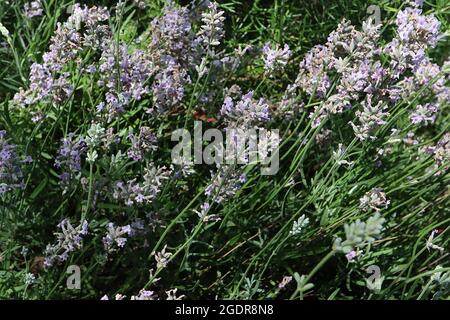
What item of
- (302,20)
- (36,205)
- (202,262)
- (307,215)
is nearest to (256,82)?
(302,20)

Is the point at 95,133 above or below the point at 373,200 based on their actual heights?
above

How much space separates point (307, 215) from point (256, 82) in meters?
0.67

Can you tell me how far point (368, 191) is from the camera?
232 cm

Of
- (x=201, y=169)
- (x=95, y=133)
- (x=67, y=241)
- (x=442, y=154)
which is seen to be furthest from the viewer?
(x=201, y=169)

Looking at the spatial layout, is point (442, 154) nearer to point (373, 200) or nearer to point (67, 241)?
point (373, 200)

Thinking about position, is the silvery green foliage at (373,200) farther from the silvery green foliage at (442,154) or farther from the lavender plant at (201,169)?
the silvery green foliage at (442,154)

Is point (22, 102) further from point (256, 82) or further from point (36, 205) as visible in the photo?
point (256, 82)

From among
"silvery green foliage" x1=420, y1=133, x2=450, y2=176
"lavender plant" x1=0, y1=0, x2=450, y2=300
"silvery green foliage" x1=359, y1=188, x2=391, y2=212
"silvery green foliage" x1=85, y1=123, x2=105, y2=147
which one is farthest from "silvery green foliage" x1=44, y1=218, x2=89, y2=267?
"silvery green foliage" x1=420, y1=133, x2=450, y2=176

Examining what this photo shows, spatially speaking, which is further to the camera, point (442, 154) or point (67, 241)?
point (442, 154)

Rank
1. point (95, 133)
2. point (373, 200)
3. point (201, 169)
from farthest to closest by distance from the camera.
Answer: point (201, 169) < point (373, 200) < point (95, 133)

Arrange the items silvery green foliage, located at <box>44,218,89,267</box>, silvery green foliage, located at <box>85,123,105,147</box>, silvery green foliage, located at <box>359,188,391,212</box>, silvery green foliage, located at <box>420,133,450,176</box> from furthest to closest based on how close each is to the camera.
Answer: silvery green foliage, located at <box>420,133,450,176</box>, silvery green foliage, located at <box>359,188,391,212</box>, silvery green foliage, located at <box>44,218,89,267</box>, silvery green foliage, located at <box>85,123,105,147</box>

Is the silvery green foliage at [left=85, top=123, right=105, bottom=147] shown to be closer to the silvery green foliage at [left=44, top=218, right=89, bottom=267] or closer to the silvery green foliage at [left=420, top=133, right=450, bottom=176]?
the silvery green foliage at [left=44, top=218, right=89, bottom=267]

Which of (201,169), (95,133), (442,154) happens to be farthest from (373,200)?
(95,133)

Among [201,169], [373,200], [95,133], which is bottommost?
[201,169]
